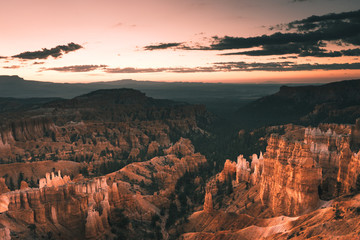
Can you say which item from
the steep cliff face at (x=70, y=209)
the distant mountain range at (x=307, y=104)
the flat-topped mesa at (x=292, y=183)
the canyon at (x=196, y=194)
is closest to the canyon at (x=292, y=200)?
the flat-topped mesa at (x=292, y=183)

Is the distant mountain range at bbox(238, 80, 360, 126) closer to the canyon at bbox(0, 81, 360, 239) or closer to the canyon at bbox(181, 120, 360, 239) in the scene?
the canyon at bbox(0, 81, 360, 239)

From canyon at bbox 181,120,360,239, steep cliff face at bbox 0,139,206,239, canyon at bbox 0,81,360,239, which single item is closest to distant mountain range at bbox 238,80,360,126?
canyon at bbox 0,81,360,239

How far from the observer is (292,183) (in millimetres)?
33000

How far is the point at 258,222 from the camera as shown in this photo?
32.6m

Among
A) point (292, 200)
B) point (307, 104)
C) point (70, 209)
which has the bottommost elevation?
point (307, 104)

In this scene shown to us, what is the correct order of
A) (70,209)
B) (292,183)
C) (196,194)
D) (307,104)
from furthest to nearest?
(307,104)
(196,194)
(70,209)
(292,183)

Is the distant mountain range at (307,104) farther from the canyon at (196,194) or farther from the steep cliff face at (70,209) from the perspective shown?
the steep cliff face at (70,209)

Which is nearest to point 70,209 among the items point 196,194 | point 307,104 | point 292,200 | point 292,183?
point 292,200

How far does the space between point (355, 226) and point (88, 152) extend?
81.5 meters

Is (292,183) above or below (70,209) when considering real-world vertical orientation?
above

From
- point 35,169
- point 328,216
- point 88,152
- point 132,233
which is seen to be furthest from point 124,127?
point 328,216

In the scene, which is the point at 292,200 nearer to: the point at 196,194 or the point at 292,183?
the point at 292,183

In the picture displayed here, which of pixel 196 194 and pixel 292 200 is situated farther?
pixel 196 194

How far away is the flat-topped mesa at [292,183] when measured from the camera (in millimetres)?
31469
